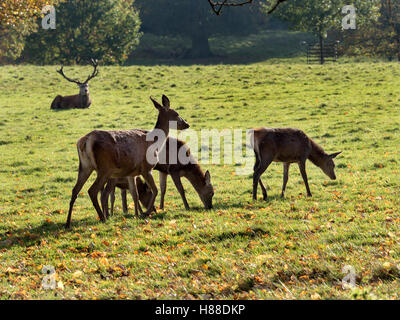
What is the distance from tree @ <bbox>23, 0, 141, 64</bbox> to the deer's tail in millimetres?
37976

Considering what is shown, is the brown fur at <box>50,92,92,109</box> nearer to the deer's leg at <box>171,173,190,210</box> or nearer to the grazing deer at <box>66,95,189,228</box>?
the deer's leg at <box>171,173,190,210</box>

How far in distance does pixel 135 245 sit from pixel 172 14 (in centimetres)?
5281

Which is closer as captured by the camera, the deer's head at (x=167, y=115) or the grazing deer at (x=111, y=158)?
the grazing deer at (x=111, y=158)

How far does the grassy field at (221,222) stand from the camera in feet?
19.9

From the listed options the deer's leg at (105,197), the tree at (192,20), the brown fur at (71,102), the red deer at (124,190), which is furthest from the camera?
the tree at (192,20)

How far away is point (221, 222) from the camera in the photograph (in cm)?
900

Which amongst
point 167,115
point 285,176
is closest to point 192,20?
point 285,176

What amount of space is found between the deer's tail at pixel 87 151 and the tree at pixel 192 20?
4751 cm

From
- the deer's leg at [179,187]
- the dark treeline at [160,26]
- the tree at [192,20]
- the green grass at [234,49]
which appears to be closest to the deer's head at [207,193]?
the deer's leg at [179,187]

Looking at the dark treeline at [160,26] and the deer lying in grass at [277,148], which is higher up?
the dark treeline at [160,26]

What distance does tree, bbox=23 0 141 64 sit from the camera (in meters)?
45.6

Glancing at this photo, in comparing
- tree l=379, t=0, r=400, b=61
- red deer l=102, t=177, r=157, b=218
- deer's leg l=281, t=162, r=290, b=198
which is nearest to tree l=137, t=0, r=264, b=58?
tree l=379, t=0, r=400, b=61

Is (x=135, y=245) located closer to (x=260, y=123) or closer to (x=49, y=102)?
(x=260, y=123)

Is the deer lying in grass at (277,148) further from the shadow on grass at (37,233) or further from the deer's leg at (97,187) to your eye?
the shadow on grass at (37,233)
